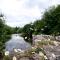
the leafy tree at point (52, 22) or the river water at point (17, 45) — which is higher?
the leafy tree at point (52, 22)

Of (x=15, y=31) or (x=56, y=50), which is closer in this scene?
(x=56, y=50)

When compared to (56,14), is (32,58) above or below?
below

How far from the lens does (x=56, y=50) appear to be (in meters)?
9.20

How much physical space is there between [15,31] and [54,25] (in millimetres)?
59060

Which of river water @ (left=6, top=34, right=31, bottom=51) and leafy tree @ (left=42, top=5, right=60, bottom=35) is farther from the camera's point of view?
leafy tree @ (left=42, top=5, right=60, bottom=35)

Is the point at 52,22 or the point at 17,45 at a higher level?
the point at 52,22

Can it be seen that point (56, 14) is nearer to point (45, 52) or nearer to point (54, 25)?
point (54, 25)

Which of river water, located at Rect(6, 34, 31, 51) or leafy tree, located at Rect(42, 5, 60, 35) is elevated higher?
leafy tree, located at Rect(42, 5, 60, 35)

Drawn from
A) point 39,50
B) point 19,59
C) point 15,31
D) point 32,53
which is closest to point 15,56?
point 19,59

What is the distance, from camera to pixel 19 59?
25.6 feet

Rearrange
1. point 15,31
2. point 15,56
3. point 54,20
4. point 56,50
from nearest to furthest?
1. point 15,56
2. point 56,50
3. point 54,20
4. point 15,31

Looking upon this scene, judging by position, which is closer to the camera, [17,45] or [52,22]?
[52,22]

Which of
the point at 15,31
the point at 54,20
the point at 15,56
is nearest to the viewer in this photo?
the point at 15,56

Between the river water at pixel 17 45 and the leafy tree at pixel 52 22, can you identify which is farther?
the leafy tree at pixel 52 22
